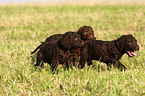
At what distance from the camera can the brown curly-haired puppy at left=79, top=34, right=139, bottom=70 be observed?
19.7 ft

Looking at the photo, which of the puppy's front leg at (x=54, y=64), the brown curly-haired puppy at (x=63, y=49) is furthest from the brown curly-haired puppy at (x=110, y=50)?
the puppy's front leg at (x=54, y=64)

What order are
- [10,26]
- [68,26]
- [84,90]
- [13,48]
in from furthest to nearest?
1. [10,26]
2. [68,26]
3. [13,48]
4. [84,90]

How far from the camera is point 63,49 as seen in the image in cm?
600

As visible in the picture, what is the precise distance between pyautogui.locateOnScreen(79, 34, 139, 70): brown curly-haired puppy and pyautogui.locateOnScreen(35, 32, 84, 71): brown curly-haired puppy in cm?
85

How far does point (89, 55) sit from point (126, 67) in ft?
4.17

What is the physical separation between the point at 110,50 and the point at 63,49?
4.99 feet

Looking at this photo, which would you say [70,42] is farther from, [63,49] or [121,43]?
[121,43]

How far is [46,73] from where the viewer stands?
5742mm

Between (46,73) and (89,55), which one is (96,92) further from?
(89,55)

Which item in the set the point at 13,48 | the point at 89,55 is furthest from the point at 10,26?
the point at 89,55

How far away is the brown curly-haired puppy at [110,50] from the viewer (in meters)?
6.01

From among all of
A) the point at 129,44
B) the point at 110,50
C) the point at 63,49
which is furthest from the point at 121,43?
the point at 63,49

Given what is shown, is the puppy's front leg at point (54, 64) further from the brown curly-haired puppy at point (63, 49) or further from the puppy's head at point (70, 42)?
the puppy's head at point (70, 42)

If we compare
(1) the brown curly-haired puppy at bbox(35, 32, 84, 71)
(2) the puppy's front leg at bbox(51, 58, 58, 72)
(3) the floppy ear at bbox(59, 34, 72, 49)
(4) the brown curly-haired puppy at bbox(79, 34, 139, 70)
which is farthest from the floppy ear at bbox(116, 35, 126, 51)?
(2) the puppy's front leg at bbox(51, 58, 58, 72)
